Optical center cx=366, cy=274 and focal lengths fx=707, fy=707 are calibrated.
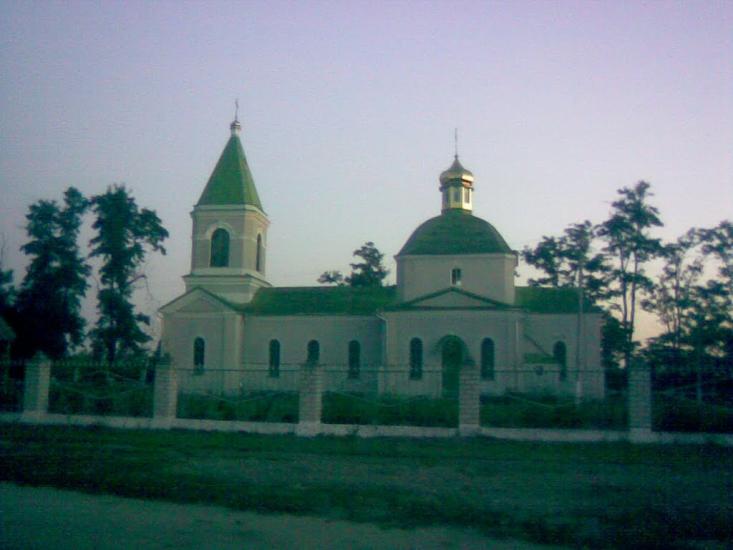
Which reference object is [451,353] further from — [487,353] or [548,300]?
[548,300]

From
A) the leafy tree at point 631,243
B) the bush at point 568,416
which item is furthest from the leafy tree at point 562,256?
the bush at point 568,416

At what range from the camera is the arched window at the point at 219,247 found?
34.0 metres

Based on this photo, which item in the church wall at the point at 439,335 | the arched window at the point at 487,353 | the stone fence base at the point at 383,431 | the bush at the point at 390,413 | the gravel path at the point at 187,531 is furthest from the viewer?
the arched window at the point at 487,353

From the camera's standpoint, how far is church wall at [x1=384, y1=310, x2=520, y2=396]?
28172mm

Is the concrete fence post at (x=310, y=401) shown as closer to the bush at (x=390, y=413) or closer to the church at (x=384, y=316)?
the bush at (x=390, y=413)

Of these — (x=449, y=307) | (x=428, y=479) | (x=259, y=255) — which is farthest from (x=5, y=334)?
(x=428, y=479)

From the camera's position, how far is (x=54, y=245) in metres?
40.2

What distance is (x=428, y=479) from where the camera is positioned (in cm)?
1099

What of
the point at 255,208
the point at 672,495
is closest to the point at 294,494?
the point at 672,495

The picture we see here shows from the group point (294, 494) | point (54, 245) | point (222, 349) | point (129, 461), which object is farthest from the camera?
point (54, 245)

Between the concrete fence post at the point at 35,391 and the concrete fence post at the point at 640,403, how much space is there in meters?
15.0

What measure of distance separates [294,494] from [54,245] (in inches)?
1389

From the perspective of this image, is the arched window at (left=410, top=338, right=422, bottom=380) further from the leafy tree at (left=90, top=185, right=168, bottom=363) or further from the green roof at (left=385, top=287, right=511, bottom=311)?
the leafy tree at (left=90, top=185, right=168, bottom=363)

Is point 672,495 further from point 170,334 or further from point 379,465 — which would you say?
point 170,334
